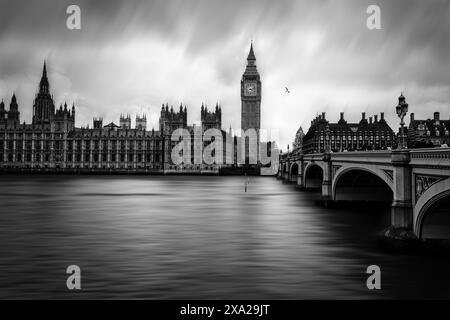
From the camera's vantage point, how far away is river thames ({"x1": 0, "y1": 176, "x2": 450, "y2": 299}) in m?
20.0

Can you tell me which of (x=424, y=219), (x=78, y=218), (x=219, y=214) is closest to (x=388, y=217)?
(x=219, y=214)

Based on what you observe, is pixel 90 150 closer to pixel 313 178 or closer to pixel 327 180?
pixel 313 178

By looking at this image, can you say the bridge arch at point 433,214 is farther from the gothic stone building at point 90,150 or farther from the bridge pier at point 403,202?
the gothic stone building at point 90,150

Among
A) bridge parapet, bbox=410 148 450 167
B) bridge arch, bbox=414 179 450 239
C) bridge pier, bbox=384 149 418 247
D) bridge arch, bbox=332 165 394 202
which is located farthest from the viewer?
A: bridge arch, bbox=332 165 394 202

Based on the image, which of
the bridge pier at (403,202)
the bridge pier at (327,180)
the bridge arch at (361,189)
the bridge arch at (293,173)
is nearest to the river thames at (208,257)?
the bridge pier at (403,202)

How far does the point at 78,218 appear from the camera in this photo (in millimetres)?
45094

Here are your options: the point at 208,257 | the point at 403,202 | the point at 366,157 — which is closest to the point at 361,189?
the point at 366,157

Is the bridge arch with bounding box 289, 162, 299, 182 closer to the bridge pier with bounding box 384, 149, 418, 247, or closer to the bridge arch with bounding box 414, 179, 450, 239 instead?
the bridge pier with bounding box 384, 149, 418, 247

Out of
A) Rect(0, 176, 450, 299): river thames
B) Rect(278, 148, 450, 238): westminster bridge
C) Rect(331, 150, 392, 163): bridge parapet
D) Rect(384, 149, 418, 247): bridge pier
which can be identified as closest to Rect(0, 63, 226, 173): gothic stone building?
Rect(0, 176, 450, 299): river thames

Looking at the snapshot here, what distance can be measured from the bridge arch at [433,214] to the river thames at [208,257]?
1185 mm

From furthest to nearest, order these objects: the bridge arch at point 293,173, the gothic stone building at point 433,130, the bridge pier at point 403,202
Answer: the gothic stone building at point 433,130, the bridge arch at point 293,173, the bridge pier at point 403,202

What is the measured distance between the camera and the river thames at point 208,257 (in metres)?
20.0

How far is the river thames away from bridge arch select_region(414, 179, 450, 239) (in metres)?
1.18

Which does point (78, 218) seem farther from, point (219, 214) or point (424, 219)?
point (424, 219)
